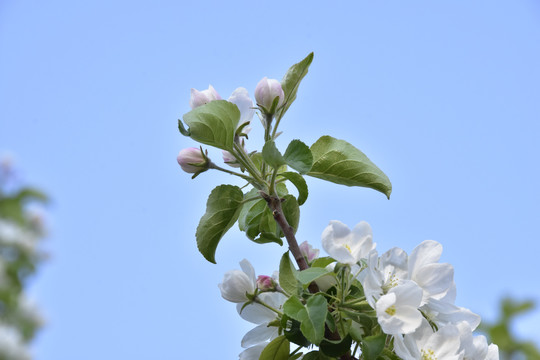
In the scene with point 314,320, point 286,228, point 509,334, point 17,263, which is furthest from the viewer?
point 17,263

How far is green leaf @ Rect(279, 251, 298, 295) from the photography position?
2.03 feet

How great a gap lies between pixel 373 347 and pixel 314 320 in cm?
7

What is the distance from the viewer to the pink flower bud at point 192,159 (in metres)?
0.68

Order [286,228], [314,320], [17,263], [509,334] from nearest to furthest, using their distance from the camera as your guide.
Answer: [314,320]
[286,228]
[509,334]
[17,263]

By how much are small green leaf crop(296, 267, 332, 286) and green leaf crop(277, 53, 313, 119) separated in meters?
0.22

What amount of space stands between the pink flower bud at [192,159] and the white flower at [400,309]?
0.27 m

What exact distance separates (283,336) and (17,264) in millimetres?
5482

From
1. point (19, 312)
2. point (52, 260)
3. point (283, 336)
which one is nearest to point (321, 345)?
point (283, 336)

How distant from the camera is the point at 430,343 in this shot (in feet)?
1.99

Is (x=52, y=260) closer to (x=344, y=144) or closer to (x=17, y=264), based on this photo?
(x=17, y=264)

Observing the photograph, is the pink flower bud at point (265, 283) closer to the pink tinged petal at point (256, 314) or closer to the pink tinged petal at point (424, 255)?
the pink tinged petal at point (256, 314)

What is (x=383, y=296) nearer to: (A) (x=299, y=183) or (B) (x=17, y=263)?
(A) (x=299, y=183)

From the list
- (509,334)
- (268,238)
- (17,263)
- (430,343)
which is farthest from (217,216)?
(17,263)

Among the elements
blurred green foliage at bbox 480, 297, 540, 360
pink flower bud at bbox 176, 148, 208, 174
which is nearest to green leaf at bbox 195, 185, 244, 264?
pink flower bud at bbox 176, 148, 208, 174
